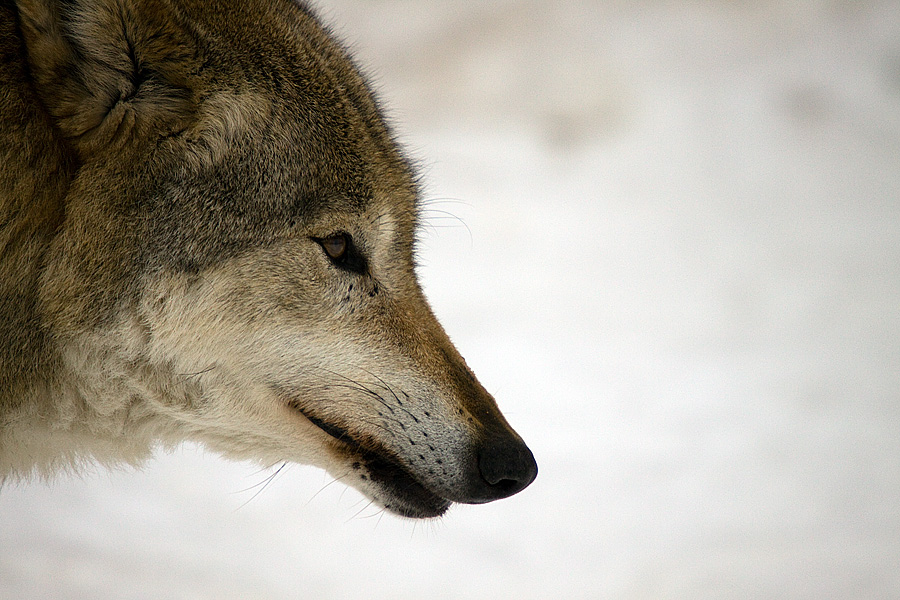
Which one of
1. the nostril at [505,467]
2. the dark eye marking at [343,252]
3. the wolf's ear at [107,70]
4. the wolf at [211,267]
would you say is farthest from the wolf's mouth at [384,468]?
the wolf's ear at [107,70]

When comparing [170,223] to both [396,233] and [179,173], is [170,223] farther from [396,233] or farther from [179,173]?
[396,233]

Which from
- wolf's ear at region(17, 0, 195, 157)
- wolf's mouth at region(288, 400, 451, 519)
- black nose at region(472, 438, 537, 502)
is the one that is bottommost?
wolf's mouth at region(288, 400, 451, 519)

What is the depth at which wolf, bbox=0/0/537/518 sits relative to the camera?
52.2 inches

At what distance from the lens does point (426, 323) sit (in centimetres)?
160

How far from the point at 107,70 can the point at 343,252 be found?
508 millimetres

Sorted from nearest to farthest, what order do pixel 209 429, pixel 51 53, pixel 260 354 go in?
pixel 51 53
pixel 260 354
pixel 209 429

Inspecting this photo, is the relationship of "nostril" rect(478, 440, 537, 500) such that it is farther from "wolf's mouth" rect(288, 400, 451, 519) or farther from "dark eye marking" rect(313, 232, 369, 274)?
"dark eye marking" rect(313, 232, 369, 274)

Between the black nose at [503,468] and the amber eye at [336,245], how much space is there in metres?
0.45

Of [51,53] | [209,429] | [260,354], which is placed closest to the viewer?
[51,53]

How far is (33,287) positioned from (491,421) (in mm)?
840

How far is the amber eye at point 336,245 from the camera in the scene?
1472 mm

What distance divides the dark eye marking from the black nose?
416 millimetres

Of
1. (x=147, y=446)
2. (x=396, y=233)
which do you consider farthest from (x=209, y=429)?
(x=396, y=233)

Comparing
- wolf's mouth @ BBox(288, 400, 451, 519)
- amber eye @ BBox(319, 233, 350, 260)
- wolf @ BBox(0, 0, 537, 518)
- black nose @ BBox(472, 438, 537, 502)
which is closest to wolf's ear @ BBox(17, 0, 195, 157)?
wolf @ BBox(0, 0, 537, 518)
